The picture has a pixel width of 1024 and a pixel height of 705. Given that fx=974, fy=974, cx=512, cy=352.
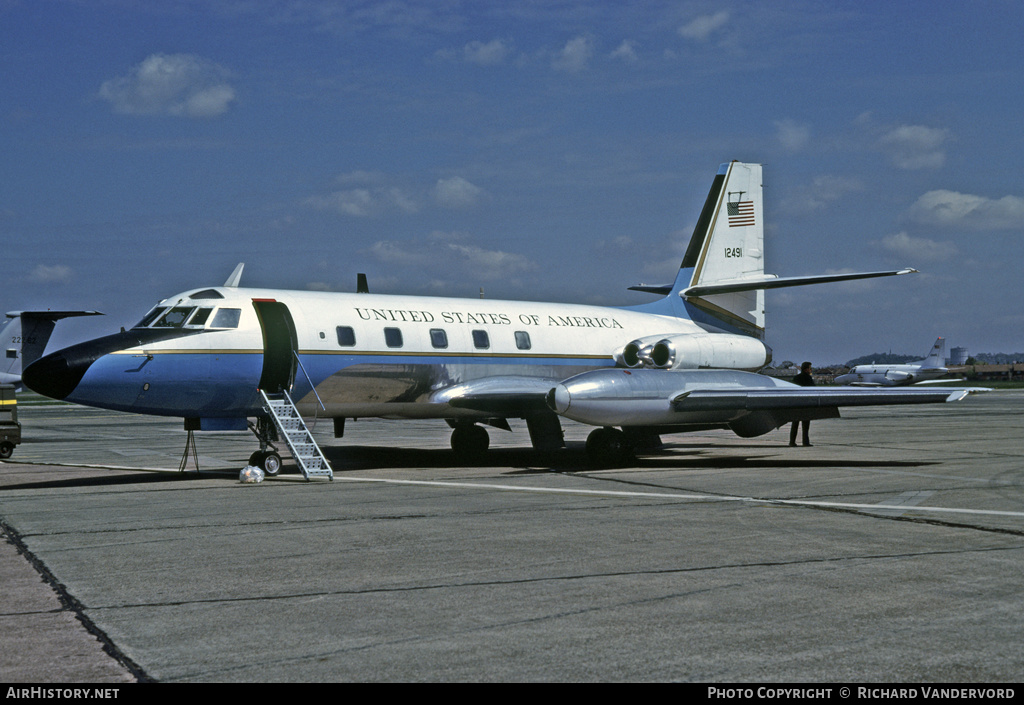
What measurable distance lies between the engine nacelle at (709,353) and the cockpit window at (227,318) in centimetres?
882

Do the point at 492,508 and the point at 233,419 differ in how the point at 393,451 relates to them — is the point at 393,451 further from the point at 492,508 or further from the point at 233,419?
the point at 492,508

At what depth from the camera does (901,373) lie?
100188 mm

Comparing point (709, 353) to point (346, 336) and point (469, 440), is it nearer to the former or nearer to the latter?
point (469, 440)

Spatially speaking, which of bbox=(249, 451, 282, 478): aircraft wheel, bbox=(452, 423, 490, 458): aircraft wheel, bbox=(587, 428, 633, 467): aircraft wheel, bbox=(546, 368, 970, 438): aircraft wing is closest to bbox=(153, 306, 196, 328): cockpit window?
bbox=(249, 451, 282, 478): aircraft wheel

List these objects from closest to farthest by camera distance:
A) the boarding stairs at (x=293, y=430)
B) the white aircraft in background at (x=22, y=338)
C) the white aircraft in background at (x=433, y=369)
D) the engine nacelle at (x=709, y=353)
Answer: the white aircraft in background at (x=433, y=369)
the boarding stairs at (x=293, y=430)
the engine nacelle at (x=709, y=353)
the white aircraft in background at (x=22, y=338)

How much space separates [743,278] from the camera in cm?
2373

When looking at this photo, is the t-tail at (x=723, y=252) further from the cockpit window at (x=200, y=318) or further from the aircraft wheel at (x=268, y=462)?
the cockpit window at (x=200, y=318)

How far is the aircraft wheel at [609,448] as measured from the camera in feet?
61.5

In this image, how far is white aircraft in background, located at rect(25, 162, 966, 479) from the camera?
1585 cm

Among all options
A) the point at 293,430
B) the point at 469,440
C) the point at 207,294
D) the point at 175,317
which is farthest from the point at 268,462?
the point at 469,440

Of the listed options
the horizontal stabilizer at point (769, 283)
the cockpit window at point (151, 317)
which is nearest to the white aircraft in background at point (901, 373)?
the horizontal stabilizer at point (769, 283)

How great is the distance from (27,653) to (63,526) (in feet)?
18.6
